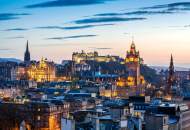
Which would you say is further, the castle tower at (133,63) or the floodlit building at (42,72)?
the floodlit building at (42,72)

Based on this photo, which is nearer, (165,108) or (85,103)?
(165,108)

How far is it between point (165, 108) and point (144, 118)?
1048 cm

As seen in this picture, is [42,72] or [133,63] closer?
[133,63]

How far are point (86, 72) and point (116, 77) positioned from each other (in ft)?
39.8

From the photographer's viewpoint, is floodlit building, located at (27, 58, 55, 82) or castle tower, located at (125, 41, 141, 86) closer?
castle tower, located at (125, 41, 141, 86)

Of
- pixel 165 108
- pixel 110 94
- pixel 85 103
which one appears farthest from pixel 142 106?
pixel 110 94

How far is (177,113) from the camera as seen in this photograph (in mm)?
66688

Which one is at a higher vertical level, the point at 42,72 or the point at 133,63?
the point at 133,63

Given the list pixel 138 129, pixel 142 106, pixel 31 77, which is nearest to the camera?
pixel 138 129

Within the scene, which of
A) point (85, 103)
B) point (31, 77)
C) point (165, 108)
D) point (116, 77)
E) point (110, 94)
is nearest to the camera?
point (165, 108)

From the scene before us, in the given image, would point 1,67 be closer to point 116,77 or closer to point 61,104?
point 116,77

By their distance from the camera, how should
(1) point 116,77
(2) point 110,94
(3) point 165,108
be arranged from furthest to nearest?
(1) point 116,77 → (2) point 110,94 → (3) point 165,108

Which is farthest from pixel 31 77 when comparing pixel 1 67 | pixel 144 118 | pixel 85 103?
pixel 144 118

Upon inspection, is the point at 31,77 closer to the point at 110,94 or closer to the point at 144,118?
the point at 110,94
